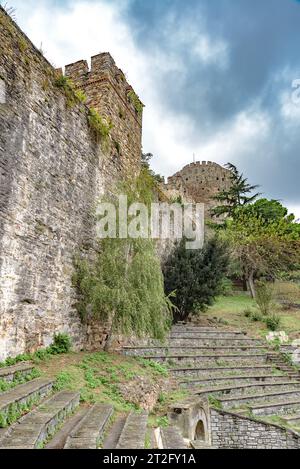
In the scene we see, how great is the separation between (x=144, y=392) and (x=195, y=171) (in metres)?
33.9

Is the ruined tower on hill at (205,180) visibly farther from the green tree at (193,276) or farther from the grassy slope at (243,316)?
the green tree at (193,276)

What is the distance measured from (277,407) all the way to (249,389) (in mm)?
738

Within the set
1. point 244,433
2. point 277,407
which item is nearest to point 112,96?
point 244,433

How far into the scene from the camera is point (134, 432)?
409 cm

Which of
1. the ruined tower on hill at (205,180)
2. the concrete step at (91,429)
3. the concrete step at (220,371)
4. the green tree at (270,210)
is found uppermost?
the ruined tower on hill at (205,180)

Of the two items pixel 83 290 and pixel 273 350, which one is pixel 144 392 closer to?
pixel 83 290

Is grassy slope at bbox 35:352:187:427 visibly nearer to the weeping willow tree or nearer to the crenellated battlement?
the weeping willow tree

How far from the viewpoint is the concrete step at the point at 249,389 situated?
25.2 feet

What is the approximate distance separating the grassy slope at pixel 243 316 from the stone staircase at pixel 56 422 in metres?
9.74

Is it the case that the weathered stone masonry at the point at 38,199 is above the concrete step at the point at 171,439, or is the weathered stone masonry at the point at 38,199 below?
above

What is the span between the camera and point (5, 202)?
5.82 m

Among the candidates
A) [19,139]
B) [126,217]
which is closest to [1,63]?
[19,139]

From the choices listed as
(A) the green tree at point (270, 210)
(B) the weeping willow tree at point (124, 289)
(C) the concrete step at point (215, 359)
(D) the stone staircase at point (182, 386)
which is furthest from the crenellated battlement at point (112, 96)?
(A) the green tree at point (270, 210)
